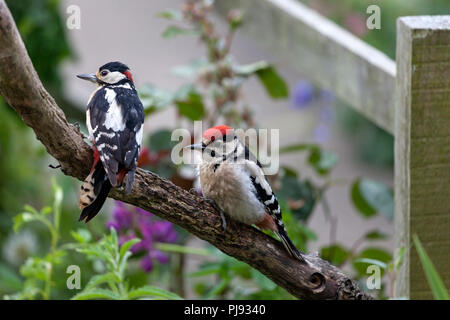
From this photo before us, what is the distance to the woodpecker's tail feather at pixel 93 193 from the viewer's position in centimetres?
158

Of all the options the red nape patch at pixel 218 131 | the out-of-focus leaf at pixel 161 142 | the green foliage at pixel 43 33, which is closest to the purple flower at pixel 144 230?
the out-of-focus leaf at pixel 161 142

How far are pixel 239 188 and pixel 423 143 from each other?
564 mm

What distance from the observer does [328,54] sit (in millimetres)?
2779

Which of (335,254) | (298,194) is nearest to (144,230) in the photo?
(298,194)

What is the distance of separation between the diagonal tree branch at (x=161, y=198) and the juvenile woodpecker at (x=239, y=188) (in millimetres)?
37

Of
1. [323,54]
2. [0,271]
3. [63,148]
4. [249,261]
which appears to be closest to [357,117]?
[323,54]

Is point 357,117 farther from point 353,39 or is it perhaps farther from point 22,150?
point 353,39

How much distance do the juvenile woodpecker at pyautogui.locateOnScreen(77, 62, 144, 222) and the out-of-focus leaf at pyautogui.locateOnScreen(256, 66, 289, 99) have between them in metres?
1.38

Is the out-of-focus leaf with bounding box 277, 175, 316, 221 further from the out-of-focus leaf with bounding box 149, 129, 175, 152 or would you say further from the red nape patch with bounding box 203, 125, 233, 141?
the red nape patch with bounding box 203, 125, 233, 141

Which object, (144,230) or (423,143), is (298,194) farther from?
(423,143)

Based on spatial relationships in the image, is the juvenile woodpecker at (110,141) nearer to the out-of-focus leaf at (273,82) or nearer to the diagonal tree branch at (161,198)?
the diagonal tree branch at (161,198)

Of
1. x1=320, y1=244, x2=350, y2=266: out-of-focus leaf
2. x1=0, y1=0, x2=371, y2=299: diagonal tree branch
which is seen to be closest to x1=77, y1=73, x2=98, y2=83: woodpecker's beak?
x1=0, y1=0, x2=371, y2=299: diagonal tree branch

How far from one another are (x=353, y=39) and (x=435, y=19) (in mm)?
620

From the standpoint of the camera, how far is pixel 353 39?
273 centimetres
